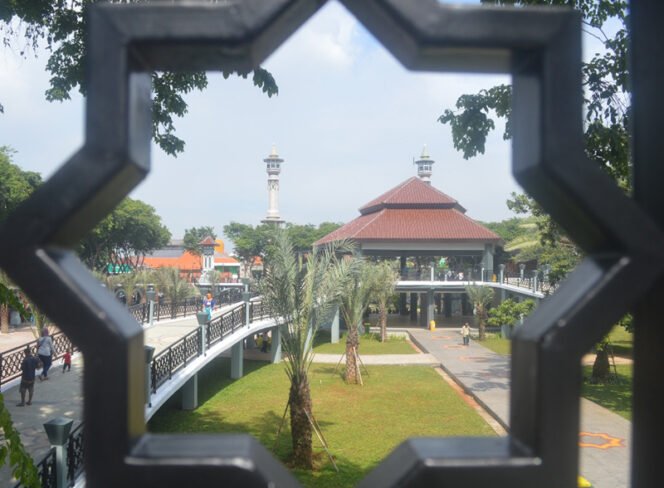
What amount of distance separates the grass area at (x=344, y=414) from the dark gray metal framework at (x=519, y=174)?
357 inches

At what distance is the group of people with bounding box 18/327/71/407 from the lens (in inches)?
359

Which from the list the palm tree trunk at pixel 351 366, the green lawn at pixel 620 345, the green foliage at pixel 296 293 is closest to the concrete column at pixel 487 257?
the green lawn at pixel 620 345

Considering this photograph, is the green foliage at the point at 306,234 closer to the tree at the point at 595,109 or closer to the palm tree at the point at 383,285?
the palm tree at the point at 383,285

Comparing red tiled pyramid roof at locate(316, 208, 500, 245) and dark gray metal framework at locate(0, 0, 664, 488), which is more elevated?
red tiled pyramid roof at locate(316, 208, 500, 245)

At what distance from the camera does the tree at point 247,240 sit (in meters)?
50.5

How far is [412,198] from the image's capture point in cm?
3139

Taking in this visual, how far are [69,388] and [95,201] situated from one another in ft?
37.5

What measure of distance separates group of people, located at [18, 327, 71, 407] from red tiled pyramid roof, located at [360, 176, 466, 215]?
21.6 m

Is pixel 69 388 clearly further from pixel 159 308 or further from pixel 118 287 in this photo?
pixel 118 287

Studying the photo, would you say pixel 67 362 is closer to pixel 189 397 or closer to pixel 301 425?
pixel 189 397

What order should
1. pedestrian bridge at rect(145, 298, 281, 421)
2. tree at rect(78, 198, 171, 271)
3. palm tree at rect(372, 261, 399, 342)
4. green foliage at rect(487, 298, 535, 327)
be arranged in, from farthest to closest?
tree at rect(78, 198, 171, 271) → palm tree at rect(372, 261, 399, 342) → green foliage at rect(487, 298, 535, 327) → pedestrian bridge at rect(145, 298, 281, 421)

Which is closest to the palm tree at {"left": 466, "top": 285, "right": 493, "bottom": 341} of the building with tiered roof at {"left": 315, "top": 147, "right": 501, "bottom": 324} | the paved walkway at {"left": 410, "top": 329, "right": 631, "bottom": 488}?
the paved walkway at {"left": 410, "top": 329, "right": 631, "bottom": 488}

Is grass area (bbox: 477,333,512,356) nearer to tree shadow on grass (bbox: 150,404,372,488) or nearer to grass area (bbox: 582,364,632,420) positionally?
grass area (bbox: 582,364,632,420)

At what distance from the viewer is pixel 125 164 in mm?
776
